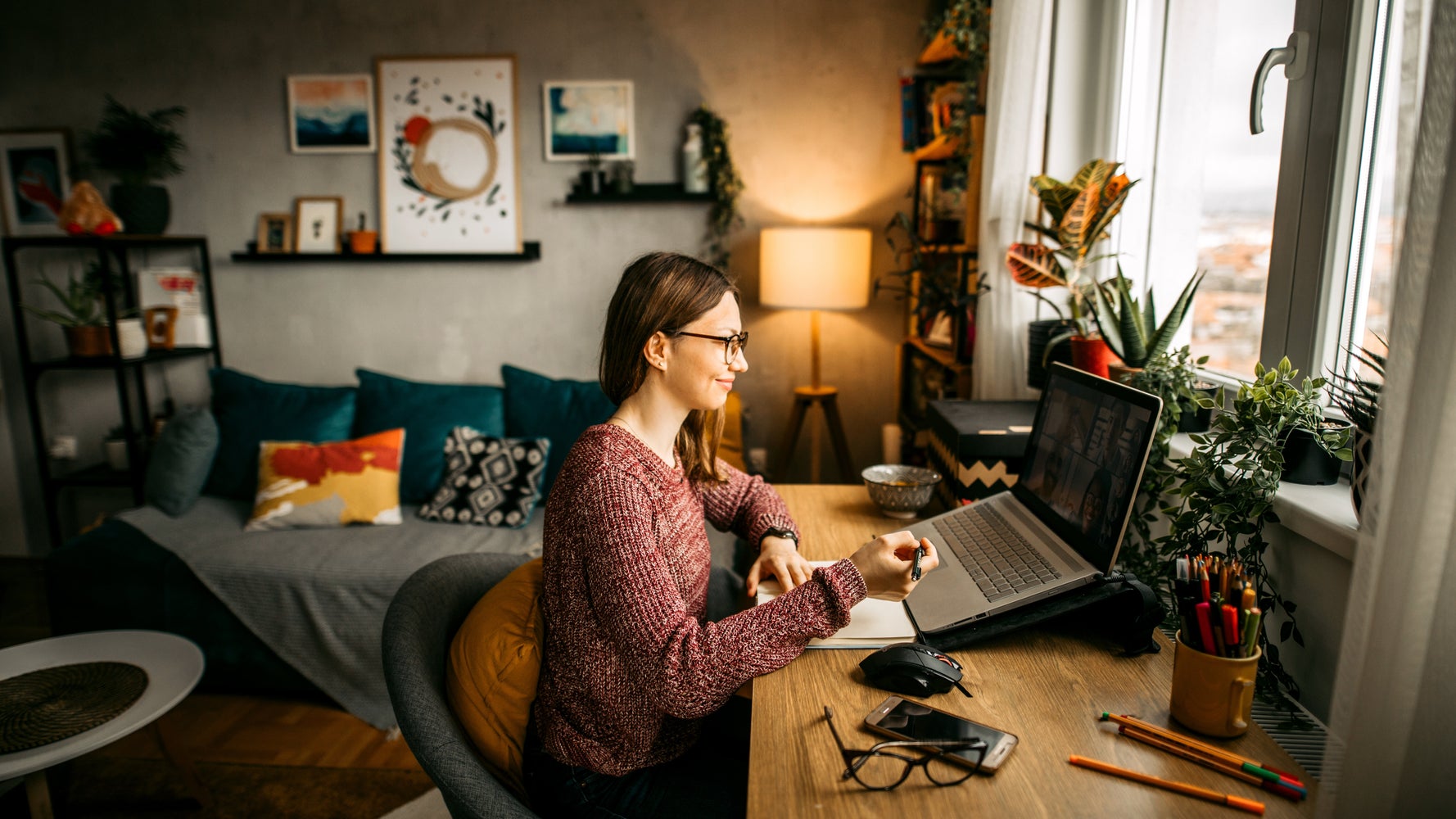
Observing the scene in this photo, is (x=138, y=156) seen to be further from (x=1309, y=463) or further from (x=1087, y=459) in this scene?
(x=1309, y=463)

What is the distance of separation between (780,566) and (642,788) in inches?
15.1

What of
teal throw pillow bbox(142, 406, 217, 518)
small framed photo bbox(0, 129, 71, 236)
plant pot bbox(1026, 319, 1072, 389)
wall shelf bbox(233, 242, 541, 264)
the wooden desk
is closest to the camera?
the wooden desk

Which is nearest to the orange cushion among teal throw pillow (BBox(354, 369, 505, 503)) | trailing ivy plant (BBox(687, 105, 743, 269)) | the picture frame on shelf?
teal throw pillow (BBox(354, 369, 505, 503))

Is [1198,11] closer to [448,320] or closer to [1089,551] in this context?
[1089,551]

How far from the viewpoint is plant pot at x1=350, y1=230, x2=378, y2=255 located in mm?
3371

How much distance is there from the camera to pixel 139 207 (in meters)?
3.29

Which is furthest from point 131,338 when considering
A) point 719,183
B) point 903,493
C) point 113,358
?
point 903,493

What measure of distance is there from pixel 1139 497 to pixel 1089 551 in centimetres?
41

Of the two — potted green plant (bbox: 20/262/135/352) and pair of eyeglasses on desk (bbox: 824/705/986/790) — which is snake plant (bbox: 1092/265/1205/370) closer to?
pair of eyeglasses on desk (bbox: 824/705/986/790)

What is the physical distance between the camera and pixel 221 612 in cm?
240

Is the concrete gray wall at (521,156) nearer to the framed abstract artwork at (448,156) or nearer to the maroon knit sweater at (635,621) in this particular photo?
the framed abstract artwork at (448,156)

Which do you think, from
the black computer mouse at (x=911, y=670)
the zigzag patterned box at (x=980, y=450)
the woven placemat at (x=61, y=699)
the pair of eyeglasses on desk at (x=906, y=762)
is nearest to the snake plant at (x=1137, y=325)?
the zigzag patterned box at (x=980, y=450)

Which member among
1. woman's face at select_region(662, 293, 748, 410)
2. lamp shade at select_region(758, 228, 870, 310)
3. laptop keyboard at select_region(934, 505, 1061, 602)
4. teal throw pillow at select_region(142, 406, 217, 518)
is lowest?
teal throw pillow at select_region(142, 406, 217, 518)

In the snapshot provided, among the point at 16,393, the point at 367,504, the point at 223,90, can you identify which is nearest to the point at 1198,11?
the point at 367,504
